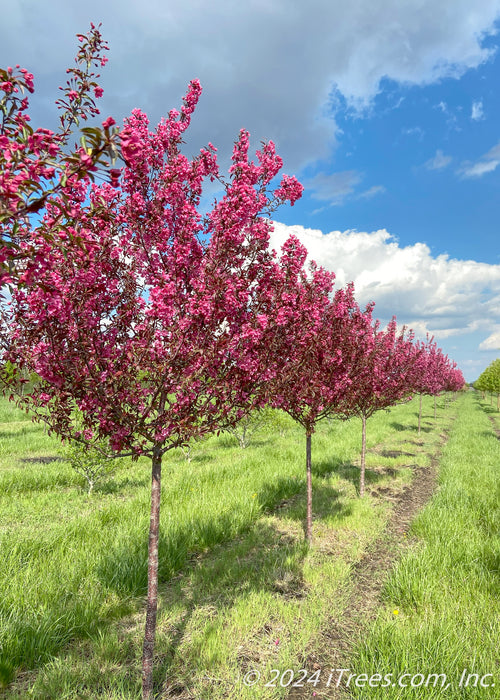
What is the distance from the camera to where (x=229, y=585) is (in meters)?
5.22

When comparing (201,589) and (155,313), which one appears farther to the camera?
(201,589)

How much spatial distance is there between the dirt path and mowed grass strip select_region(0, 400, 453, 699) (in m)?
0.16

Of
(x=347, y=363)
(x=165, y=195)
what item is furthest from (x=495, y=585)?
(x=165, y=195)

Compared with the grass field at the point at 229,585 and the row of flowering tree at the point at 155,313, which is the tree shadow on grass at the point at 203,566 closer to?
the grass field at the point at 229,585

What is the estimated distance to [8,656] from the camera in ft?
11.7

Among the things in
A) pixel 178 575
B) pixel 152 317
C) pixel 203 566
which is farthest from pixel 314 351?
pixel 178 575

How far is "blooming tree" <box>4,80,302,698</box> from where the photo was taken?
294 cm

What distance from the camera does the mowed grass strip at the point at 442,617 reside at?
3.29m

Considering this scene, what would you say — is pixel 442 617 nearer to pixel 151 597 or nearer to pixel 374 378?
pixel 151 597

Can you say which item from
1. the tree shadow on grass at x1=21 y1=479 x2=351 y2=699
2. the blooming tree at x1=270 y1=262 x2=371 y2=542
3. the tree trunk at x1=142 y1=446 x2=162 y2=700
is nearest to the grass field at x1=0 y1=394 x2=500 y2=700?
the tree shadow on grass at x1=21 y1=479 x2=351 y2=699

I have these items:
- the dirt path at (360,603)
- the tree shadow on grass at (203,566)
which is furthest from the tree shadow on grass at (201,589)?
the dirt path at (360,603)

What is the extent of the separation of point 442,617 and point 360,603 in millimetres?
1154

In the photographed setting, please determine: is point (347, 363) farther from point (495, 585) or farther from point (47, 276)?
point (47, 276)

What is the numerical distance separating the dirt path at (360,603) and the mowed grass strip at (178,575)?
0.16 m
